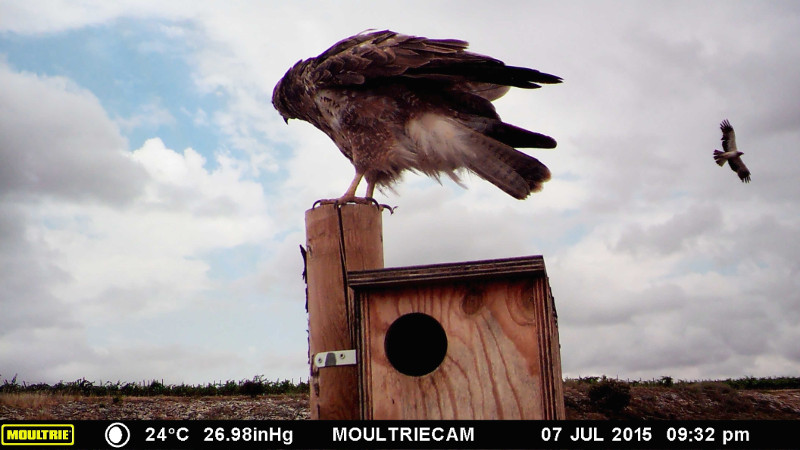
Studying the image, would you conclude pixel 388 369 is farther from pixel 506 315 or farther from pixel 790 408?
pixel 790 408

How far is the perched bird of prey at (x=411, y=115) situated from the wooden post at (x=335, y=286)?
4.01ft

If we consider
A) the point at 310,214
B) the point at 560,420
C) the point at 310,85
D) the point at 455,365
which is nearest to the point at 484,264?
the point at 455,365

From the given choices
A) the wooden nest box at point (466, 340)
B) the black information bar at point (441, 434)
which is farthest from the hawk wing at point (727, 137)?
the wooden nest box at point (466, 340)

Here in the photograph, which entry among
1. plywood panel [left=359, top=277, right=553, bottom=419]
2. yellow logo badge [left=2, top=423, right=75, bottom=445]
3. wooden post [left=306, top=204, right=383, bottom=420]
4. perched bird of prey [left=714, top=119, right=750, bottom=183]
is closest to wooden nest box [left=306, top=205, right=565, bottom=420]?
plywood panel [left=359, top=277, right=553, bottom=419]

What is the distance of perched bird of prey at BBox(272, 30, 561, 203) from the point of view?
17.2ft

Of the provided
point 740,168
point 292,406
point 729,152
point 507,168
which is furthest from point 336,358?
point 740,168

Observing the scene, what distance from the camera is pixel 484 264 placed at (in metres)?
3.19

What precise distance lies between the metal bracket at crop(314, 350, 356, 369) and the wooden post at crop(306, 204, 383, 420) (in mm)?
33

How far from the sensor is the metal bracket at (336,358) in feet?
12.0

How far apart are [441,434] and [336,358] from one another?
751 mm

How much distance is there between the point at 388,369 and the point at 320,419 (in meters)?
0.65

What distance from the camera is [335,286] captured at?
12.4ft

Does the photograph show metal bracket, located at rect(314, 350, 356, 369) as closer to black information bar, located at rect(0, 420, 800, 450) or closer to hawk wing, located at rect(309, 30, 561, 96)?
black information bar, located at rect(0, 420, 800, 450)

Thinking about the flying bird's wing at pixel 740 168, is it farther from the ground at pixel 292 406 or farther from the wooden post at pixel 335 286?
the wooden post at pixel 335 286
